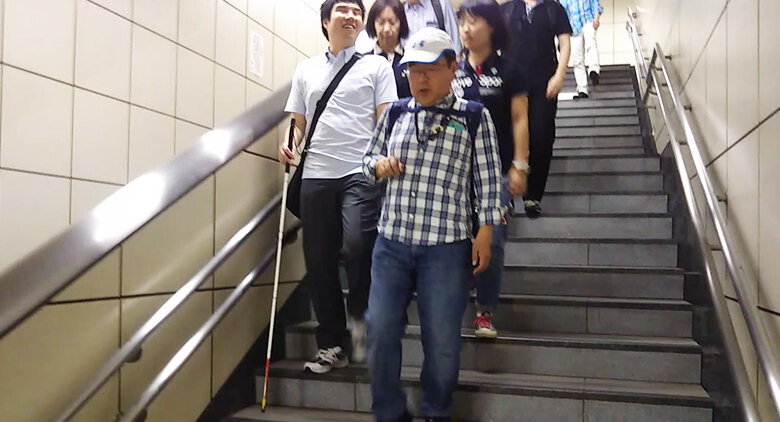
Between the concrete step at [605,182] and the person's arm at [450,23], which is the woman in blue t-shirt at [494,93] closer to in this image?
the person's arm at [450,23]

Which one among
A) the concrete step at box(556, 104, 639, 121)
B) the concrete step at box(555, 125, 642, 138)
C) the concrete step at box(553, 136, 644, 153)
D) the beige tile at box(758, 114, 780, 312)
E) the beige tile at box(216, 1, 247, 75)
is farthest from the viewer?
the concrete step at box(556, 104, 639, 121)

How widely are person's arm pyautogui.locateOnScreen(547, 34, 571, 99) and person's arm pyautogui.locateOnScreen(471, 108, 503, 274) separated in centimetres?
106

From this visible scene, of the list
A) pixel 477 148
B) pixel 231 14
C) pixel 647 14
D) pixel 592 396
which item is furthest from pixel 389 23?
pixel 647 14

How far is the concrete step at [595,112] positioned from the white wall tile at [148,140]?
4.12m

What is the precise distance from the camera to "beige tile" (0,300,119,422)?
150cm

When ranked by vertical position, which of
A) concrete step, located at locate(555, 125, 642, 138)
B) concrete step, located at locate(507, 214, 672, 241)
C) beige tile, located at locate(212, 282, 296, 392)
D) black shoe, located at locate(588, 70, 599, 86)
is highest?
black shoe, located at locate(588, 70, 599, 86)

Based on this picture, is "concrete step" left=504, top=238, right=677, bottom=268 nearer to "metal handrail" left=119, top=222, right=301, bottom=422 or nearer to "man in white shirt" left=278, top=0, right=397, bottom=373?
"man in white shirt" left=278, top=0, right=397, bottom=373

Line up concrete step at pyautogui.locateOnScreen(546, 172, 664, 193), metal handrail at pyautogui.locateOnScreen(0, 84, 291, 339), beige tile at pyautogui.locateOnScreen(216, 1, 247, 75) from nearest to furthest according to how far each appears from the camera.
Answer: metal handrail at pyautogui.locateOnScreen(0, 84, 291, 339), beige tile at pyautogui.locateOnScreen(216, 1, 247, 75), concrete step at pyautogui.locateOnScreen(546, 172, 664, 193)

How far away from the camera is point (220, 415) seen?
225cm

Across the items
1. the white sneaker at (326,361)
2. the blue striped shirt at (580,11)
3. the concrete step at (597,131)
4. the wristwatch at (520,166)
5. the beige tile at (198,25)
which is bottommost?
the white sneaker at (326,361)

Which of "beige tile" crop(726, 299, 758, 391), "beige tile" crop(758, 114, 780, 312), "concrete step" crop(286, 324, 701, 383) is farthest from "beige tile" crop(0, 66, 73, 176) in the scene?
"beige tile" crop(726, 299, 758, 391)

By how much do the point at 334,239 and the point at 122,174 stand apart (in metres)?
0.83

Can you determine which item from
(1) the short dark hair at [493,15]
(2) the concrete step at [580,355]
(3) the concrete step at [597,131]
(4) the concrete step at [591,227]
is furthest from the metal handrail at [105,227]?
(3) the concrete step at [597,131]

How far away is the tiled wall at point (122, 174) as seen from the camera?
60.3 inches
